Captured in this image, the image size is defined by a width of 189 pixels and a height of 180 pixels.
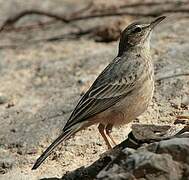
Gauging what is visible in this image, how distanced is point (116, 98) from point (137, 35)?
108 centimetres

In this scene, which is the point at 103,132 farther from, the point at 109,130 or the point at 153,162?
the point at 153,162

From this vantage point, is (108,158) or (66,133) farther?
(66,133)

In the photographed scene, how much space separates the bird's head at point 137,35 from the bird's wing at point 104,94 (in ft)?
1.75

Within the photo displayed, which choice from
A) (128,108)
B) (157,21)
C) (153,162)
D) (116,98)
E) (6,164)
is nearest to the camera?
(153,162)

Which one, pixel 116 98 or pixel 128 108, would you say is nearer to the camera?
pixel 128 108

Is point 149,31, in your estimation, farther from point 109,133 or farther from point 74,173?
point 74,173

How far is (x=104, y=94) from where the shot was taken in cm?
782

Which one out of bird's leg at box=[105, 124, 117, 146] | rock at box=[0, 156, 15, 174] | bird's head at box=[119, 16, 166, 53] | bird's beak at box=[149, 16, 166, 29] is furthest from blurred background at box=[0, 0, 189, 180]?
bird's beak at box=[149, 16, 166, 29]

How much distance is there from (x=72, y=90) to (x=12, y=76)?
1.49 metres

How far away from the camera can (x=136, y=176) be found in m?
5.96

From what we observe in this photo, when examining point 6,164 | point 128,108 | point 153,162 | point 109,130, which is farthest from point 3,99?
point 153,162

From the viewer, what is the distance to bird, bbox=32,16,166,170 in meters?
7.55

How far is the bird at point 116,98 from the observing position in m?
7.55

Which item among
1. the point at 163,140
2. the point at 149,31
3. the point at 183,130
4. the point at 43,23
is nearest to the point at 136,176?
the point at 163,140
